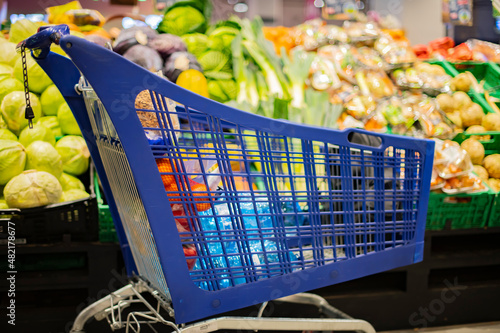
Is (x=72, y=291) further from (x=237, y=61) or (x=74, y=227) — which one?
(x=237, y=61)

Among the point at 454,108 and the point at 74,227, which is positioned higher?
the point at 454,108

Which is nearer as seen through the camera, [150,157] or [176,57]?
[150,157]

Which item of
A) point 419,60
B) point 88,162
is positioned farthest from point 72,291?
point 419,60

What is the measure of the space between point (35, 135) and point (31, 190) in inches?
17.5

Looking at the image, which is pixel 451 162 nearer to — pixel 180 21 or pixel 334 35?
pixel 334 35

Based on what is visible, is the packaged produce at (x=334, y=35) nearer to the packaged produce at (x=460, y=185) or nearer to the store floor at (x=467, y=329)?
the packaged produce at (x=460, y=185)

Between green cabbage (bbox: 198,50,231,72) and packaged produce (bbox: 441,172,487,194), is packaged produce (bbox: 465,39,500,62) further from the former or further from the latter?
green cabbage (bbox: 198,50,231,72)

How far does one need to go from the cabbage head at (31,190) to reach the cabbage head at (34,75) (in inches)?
28.9

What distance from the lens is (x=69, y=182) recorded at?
2.31 m

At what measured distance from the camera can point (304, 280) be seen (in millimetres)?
1425

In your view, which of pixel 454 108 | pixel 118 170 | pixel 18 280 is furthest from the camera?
pixel 454 108

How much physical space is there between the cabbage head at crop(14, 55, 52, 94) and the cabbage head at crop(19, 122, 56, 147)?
332 mm

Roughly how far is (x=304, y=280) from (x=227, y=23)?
2.75 m

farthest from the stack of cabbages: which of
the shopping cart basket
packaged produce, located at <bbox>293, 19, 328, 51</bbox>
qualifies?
packaged produce, located at <bbox>293, 19, 328, 51</bbox>
